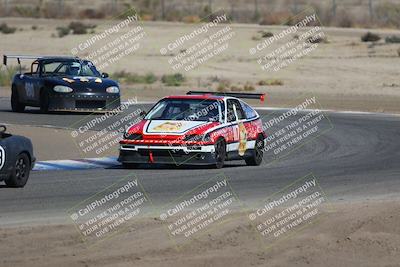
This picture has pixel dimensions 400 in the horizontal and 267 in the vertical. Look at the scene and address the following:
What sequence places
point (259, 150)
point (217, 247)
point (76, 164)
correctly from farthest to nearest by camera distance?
point (259, 150)
point (76, 164)
point (217, 247)

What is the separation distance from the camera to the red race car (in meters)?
19.9

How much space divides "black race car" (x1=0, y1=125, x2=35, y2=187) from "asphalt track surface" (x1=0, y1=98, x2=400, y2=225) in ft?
0.54

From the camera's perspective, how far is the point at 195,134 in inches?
787

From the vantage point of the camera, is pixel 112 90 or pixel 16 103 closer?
pixel 112 90

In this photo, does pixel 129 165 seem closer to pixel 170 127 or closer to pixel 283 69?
pixel 170 127

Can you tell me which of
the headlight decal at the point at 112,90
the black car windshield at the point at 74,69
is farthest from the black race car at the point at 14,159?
the black car windshield at the point at 74,69

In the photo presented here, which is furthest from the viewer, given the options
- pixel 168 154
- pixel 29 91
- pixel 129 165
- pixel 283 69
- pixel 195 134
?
pixel 283 69

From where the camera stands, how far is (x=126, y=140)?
20.1 metres

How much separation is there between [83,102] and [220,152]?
33.8 ft

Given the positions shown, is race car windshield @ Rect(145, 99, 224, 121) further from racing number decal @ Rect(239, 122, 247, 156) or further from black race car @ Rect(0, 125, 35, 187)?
black race car @ Rect(0, 125, 35, 187)

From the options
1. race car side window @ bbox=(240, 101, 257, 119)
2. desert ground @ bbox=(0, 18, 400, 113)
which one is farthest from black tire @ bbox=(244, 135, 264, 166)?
desert ground @ bbox=(0, 18, 400, 113)

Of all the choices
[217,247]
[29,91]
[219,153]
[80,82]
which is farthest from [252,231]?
[29,91]

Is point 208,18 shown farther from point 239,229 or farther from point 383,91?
point 239,229

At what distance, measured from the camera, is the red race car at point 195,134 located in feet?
65.3
